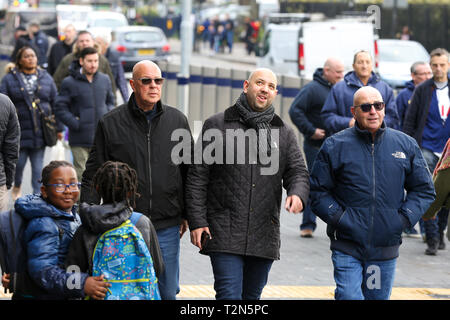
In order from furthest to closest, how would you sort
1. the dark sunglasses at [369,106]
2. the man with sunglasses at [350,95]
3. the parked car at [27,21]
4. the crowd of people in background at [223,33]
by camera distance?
the crowd of people in background at [223,33], the parked car at [27,21], the man with sunglasses at [350,95], the dark sunglasses at [369,106]

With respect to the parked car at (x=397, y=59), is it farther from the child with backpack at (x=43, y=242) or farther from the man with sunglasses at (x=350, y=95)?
the child with backpack at (x=43, y=242)

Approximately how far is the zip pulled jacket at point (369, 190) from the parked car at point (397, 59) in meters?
20.5

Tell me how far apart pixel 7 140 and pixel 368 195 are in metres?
3.03

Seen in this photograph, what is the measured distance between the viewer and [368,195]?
247 inches

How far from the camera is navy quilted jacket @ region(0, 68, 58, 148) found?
10906 millimetres

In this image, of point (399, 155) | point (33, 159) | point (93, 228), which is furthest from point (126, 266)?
point (33, 159)

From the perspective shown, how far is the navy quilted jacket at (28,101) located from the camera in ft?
35.8

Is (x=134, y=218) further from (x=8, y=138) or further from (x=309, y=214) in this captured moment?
(x=309, y=214)

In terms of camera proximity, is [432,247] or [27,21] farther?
[27,21]

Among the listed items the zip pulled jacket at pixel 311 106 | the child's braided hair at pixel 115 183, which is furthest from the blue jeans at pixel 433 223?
the child's braided hair at pixel 115 183

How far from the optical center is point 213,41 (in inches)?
2324

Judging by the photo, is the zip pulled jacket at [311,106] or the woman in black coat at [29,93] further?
the woman in black coat at [29,93]
